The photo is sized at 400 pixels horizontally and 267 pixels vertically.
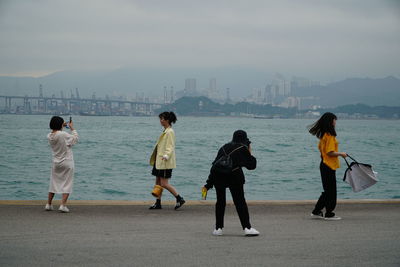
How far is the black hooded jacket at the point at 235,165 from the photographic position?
675 cm

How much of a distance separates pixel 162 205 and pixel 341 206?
2.70 m

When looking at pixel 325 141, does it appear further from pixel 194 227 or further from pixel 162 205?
pixel 162 205

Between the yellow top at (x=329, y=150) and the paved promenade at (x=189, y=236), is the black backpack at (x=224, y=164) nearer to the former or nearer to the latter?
the paved promenade at (x=189, y=236)

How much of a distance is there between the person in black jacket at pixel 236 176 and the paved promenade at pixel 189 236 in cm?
17

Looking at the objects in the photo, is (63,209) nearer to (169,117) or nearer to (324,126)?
(169,117)

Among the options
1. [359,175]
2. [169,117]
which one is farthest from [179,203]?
[359,175]

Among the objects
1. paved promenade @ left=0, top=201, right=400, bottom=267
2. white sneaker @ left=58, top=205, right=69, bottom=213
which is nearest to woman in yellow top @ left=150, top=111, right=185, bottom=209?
A: paved promenade @ left=0, top=201, right=400, bottom=267

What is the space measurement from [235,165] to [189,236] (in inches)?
36.6

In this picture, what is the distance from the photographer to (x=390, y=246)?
6.20 metres

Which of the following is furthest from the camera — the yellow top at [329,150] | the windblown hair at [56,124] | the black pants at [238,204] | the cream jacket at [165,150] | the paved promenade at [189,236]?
the cream jacket at [165,150]

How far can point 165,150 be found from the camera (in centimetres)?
880

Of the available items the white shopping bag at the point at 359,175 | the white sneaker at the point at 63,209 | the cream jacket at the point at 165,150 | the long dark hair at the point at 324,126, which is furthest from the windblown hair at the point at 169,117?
the white shopping bag at the point at 359,175

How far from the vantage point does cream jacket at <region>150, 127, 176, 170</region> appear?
8.76 m

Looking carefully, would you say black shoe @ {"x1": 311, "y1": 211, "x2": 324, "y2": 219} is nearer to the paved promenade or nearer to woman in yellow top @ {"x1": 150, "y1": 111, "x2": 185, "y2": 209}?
the paved promenade
